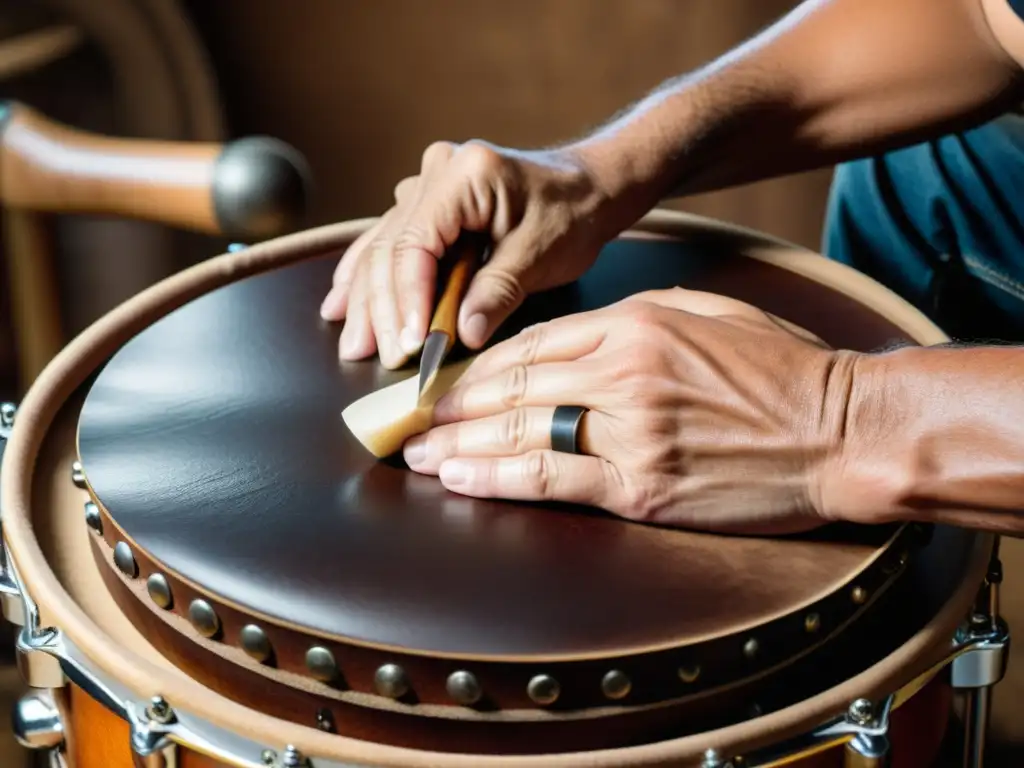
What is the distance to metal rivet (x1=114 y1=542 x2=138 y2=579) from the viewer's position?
0.61m

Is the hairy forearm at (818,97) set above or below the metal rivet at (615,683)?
above

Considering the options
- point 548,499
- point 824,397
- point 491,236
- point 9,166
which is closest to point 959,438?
point 824,397

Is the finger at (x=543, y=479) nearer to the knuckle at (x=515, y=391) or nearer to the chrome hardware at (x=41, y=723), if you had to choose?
the knuckle at (x=515, y=391)

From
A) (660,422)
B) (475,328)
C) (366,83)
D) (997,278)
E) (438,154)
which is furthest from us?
(366,83)

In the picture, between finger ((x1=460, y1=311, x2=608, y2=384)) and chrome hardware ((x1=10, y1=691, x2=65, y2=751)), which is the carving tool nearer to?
finger ((x1=460, y1=311, x2=608, y2=384))

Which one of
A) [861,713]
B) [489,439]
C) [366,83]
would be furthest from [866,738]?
[366,83]

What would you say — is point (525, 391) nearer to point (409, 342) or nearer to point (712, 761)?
point (409, 342)

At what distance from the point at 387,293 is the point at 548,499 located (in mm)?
188

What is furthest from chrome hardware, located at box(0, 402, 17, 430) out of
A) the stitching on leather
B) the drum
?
the stitching on leather

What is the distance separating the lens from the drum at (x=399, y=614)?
1.78ft

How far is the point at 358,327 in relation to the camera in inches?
30.1

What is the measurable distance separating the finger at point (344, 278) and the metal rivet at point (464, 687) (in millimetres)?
320

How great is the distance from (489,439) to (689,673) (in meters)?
0.16

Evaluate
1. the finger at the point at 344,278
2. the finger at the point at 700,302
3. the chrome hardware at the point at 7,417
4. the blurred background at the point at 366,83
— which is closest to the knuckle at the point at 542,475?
the finger at the point at 700,302
